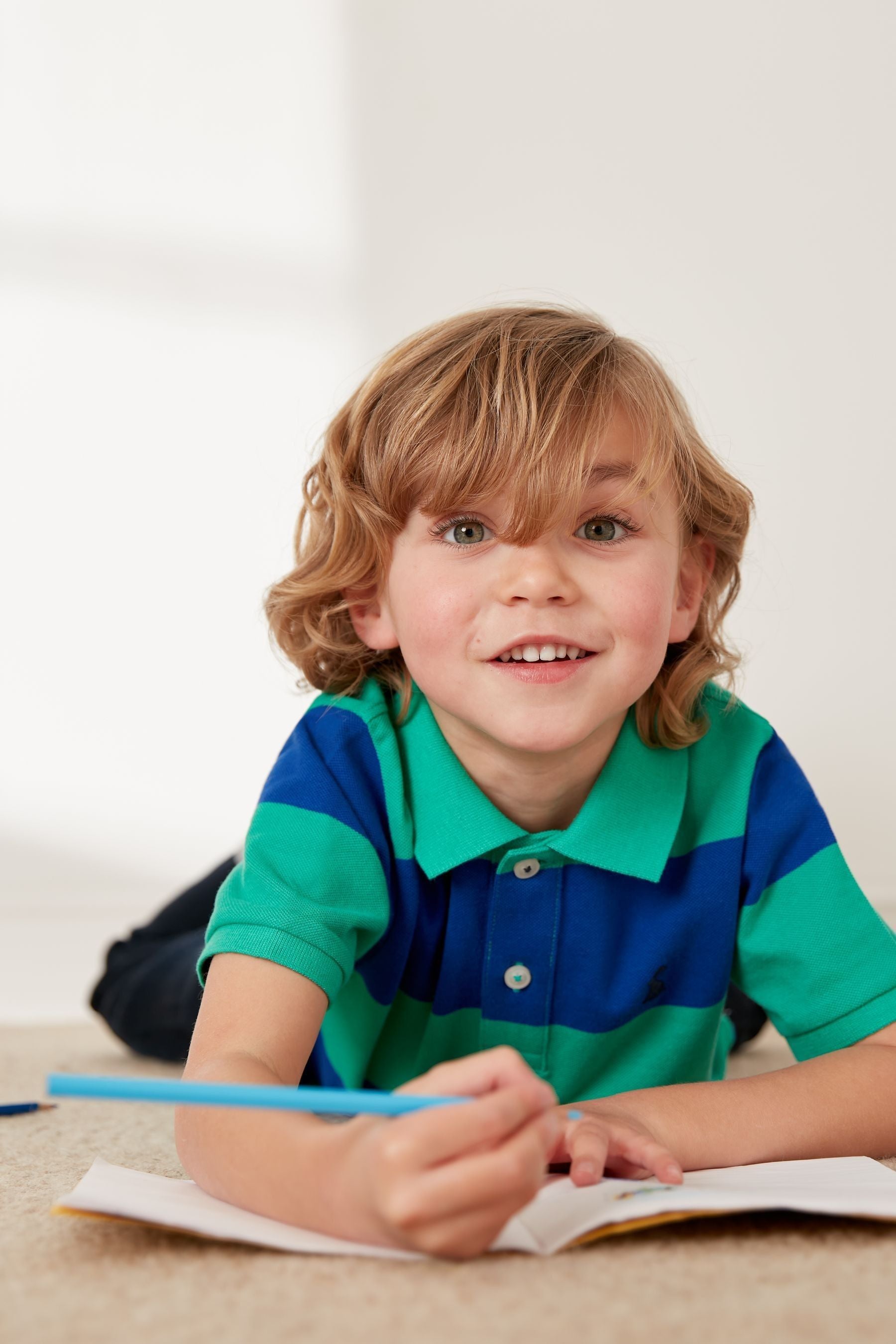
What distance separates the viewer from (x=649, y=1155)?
1.92 feet

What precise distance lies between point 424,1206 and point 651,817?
39cm

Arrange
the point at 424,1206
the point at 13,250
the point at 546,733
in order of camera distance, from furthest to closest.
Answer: the point at 13,250, the point at 546,733, the point at 424,1206

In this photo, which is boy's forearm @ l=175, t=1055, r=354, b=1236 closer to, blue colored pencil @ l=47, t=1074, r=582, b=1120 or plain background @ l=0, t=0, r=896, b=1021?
blue colored pencil @ l=47, t=1074, r=582, b=1120

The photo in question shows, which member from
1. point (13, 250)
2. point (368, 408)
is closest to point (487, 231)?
point (13, 250)

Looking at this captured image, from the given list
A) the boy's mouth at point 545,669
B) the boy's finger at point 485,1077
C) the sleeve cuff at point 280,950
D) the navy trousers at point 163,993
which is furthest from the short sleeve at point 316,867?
the navy trousers at point 163,993

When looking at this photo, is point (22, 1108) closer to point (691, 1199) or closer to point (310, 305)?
point (691, 1199)

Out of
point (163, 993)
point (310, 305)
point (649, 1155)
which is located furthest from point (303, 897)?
point (310, 305)

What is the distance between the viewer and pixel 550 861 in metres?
0.79

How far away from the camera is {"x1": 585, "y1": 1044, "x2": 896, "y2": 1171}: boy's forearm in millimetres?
644

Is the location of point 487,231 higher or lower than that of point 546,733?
higher

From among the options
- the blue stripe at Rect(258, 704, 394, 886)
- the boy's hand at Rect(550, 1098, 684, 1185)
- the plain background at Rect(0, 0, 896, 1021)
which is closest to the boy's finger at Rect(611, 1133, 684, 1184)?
the boy's hand at Rect(550, 1098, 684, 1185)

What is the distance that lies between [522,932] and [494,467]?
0.28 meters

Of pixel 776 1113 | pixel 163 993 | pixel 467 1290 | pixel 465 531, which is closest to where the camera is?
pixel 467 1290

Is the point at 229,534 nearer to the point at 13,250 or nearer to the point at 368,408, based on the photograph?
the point at 13,250
